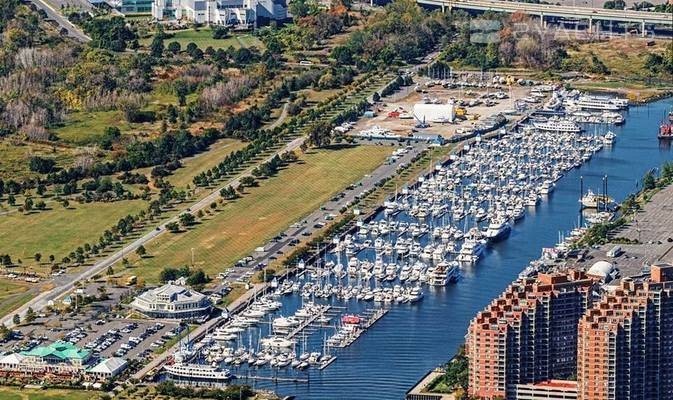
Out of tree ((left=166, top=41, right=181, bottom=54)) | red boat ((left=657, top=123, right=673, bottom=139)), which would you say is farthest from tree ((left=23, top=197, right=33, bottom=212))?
tree ((left=166, top=41, right=181, bottom=54))

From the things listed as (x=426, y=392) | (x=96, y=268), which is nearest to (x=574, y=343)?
(x=426, y=392)

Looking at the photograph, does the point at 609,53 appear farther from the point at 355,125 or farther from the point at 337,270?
the point at 337,270

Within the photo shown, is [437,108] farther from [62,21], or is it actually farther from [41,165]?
[62,21]

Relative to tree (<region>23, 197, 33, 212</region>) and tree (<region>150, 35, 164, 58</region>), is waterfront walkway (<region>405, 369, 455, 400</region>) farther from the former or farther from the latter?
tree (<region>150, 35, 164, 58</region>)

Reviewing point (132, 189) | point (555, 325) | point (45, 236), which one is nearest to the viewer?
point (555, 325)

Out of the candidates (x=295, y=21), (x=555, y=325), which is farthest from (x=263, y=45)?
(x=555, y=325)

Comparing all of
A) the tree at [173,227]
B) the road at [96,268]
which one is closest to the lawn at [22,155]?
the road at [96,268]
